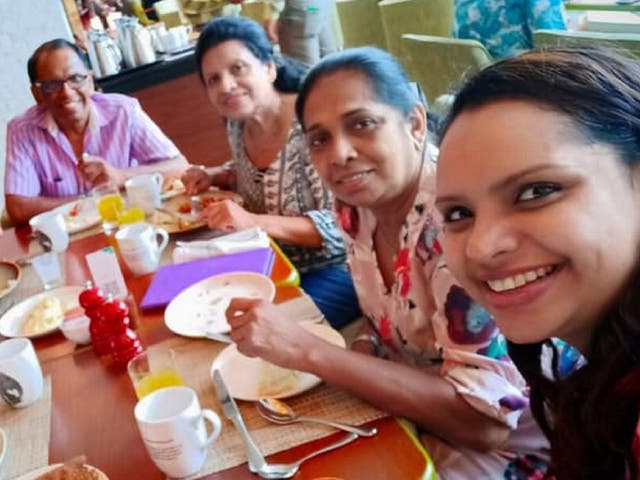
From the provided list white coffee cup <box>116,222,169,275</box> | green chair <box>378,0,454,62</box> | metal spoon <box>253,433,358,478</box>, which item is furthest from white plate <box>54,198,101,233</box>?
green chair <box>378,0,454,62</box>

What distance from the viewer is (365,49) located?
1.30 m

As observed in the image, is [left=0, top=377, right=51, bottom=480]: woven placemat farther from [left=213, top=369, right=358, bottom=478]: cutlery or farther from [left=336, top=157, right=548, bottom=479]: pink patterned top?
[left=336, top=157, right=548, bottom=479]: pink patterned top

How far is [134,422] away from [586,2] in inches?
149

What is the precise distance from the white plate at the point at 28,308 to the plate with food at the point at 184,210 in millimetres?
325

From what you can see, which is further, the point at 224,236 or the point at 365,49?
the point at 224,236

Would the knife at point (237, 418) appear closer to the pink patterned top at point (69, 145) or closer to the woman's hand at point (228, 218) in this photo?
the woman's hand at point (228, 218)

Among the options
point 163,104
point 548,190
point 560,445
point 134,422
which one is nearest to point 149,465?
point 134,422

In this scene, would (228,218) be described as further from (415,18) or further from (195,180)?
(415,18)

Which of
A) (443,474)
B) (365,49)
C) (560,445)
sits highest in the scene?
(365,49)

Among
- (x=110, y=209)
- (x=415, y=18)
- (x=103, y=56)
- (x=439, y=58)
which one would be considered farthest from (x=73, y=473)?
(x=415, y=18)

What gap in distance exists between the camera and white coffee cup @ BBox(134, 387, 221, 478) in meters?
0.87

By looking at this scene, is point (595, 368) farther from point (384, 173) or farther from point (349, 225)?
point (349, 225)

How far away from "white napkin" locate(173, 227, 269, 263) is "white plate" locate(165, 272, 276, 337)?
0.14 metres

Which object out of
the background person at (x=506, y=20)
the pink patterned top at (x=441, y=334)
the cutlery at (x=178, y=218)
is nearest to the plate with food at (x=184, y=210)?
the cutlery at (x=178, y=218)
